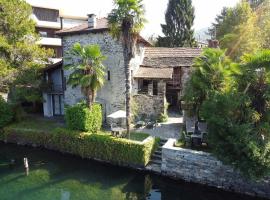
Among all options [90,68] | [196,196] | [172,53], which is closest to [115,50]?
[90,68]

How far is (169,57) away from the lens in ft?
101

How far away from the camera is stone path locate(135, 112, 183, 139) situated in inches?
894

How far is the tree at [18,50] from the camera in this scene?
26.3 meters

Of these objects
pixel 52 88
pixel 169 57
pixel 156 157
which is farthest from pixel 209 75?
pixel 52 88

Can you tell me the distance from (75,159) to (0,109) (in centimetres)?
1009

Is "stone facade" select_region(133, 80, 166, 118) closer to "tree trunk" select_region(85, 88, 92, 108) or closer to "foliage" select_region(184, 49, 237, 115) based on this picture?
"tree trunk" select_region(85, 88, 92, 108)

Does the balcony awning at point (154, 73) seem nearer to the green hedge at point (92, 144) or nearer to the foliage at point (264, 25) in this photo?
the green hedge at point (92, 144)

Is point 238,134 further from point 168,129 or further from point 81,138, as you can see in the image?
point 81,138

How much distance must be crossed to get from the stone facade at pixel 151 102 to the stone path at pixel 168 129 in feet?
5.03

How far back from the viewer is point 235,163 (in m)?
15.3

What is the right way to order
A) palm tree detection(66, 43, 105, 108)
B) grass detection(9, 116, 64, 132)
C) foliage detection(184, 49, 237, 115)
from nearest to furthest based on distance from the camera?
foliage detection(184, 49, 237, 115)
palm tree detection(66, 43, 105, 108)
grass detection(9, 116, 64, 132)

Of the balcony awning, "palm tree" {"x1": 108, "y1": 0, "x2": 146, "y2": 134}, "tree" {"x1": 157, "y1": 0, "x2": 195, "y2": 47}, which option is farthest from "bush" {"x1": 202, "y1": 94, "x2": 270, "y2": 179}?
"tree" {"x1": 157, "y1": 0, "x2": 195, "y2": 47}

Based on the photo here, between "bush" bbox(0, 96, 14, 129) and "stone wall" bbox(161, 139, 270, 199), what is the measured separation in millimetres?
16920

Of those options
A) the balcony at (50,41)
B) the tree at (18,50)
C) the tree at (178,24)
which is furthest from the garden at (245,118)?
the tree at (178,24)
